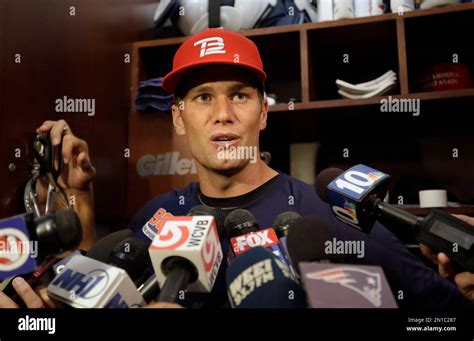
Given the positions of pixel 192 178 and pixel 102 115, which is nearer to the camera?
pixel 102 115

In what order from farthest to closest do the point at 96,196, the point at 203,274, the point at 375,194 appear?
the point at 96,196 < the point at 375,194 < the point at 203,274

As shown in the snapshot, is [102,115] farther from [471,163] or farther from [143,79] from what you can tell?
[471,163]

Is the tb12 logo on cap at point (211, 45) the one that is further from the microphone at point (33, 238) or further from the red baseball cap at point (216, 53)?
the microphone at point (33, 238)

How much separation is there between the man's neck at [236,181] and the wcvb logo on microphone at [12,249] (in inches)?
26.8

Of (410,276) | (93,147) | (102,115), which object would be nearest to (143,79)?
(102,115)

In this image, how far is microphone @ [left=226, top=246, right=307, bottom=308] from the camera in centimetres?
47

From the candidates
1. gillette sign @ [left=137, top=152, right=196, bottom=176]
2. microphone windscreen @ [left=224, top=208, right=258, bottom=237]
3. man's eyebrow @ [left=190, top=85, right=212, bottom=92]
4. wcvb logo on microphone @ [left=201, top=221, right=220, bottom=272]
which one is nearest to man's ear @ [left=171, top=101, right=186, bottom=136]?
man's eyebrow @ [left=190, top=85, right=212, bottom=92]

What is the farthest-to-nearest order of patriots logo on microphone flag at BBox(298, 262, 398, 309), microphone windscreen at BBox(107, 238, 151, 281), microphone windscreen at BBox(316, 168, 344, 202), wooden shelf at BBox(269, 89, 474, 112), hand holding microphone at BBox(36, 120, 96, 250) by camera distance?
wooden shelf at BBox(269, 89, 474, 112) → hand holding microphone at BBox(36, 120, 96, 250) → microphone windscreen at BBox(316, 168, 344, 202) → microphone windscreen at BBox(107, 238, 151, 281) → patriots logo on microphone flag at BBox(298, 262, 398, 309)

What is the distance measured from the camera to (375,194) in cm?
68

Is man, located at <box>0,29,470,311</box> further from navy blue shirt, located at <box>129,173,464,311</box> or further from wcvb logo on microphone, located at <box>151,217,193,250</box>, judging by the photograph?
wcvb logo on microphone, located at <box>151,217,193,250</box>

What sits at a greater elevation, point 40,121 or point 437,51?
point 437,51

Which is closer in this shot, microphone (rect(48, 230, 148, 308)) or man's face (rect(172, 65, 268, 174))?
microphone (rect(48, 230, 148, 308))

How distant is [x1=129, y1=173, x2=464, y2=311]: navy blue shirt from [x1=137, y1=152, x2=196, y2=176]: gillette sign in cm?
39

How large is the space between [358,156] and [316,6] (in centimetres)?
67
